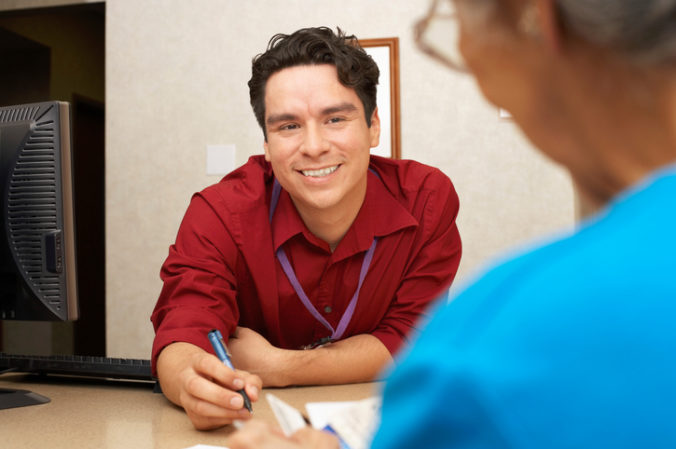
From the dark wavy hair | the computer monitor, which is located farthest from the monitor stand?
the dark wavy hair

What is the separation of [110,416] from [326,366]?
1.40ft

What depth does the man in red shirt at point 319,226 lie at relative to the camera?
61.2 inches

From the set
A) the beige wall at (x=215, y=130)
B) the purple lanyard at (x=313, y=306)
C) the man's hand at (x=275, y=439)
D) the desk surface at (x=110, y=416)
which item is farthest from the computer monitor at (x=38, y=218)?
the beige wall at (x=215, y=130)

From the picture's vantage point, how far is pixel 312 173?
1631 mm

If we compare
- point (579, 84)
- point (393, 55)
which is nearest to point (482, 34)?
point (579, 84)

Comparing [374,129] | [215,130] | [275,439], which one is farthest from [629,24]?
[215,130]

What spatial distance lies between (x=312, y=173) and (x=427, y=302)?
0.44 metres

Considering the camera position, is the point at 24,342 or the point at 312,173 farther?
the point at 24,342

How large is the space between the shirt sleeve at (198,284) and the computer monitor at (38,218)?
20 centimetres

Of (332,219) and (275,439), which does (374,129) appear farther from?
(275,439)

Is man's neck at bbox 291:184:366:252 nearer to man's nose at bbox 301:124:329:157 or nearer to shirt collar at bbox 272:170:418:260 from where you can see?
shirt collar at bbox 272:170:418:260

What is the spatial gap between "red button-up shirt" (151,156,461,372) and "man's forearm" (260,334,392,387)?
0.34ft

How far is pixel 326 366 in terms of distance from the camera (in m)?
1.30

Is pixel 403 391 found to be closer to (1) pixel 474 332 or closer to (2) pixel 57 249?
(1) pixel 474 332
